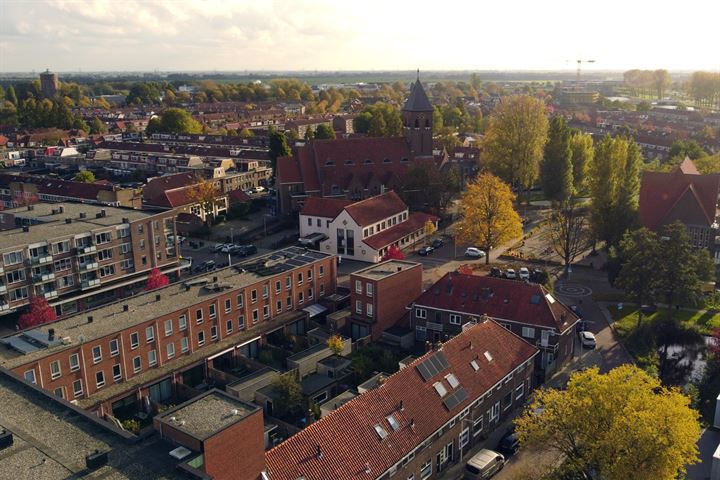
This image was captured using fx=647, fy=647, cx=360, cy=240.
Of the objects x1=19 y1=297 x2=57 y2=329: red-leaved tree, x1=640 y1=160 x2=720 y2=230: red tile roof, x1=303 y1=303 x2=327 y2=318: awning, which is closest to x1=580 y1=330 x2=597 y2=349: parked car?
x1=303 y1=303 x2=327 y2=318: awning

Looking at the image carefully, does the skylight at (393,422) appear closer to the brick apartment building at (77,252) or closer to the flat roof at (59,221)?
the brick apartment building at (77,252)

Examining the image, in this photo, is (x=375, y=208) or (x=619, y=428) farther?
(x=375, y=208)

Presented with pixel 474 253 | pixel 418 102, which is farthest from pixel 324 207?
pixel 418 102

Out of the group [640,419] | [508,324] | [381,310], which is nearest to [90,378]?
[381,310]

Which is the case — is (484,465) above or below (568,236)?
below

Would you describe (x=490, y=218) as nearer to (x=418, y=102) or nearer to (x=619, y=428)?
(x=418, y=102)

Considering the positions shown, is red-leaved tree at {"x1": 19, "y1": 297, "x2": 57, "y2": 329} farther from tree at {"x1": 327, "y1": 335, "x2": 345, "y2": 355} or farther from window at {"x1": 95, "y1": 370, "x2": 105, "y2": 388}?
tree at {"x1": 327, "y1": 335, "x2": 345, "y2": 355}

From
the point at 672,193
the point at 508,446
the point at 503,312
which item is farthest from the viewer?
the point at 672,193

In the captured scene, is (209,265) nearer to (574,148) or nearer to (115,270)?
(115,270)
